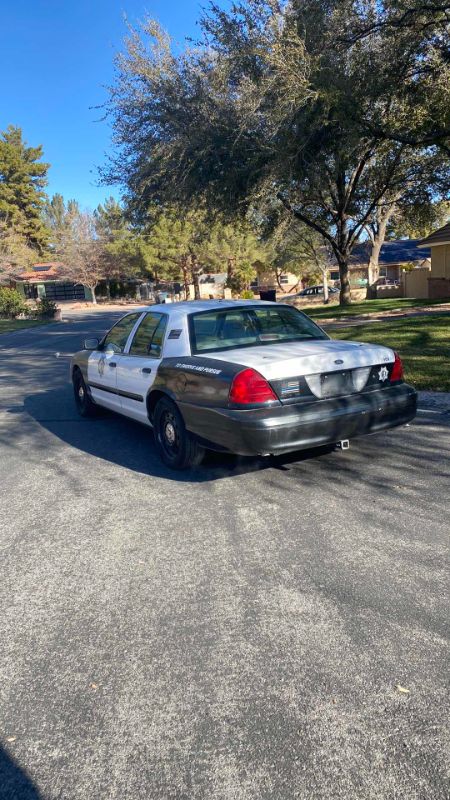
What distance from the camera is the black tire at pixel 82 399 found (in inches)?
315

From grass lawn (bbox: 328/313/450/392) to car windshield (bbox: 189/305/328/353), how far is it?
318cm

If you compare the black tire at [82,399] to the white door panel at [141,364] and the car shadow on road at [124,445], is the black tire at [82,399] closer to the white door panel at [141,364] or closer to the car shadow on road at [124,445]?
the car shadow on road at [124,445]

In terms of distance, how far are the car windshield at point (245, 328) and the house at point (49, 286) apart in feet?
209

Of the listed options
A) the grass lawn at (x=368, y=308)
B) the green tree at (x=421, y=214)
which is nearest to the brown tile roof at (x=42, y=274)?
the green tree at (x=421, y=214)

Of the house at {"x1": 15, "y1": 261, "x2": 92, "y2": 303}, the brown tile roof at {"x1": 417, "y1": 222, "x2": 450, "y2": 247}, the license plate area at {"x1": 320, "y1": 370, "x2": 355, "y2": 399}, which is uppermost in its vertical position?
the house at {"x1": 15, "y1": 261, "x2": 92, "y2": 303}

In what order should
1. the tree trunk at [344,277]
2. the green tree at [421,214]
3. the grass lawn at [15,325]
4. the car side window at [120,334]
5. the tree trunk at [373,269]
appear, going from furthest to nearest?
the tree trunk at [373,269] → the grass lawn at [15,325] → the tree trunk at [344,277] → the green tree at [421,214] → the car side window at [120,334]

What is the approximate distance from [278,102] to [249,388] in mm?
10388

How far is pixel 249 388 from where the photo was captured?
4.65 meters

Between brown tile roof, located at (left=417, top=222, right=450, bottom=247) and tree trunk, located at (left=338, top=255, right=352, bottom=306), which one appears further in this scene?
brown tile roof, located at (left=417, top=222, right=450, bottom=247)

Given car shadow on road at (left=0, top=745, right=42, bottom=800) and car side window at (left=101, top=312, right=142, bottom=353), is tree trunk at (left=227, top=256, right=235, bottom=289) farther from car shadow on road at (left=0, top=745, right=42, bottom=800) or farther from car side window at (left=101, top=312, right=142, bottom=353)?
car shadow on road at (left=0, top=745, right=42, bottom=800)

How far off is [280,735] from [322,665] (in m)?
0.47

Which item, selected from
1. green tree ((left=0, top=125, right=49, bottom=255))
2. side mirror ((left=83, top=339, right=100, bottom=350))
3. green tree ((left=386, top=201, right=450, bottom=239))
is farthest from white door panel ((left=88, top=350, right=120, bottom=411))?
green tree ((left=0, top=125, right=49, bottom=255))

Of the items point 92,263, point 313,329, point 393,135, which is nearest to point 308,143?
point 393,135

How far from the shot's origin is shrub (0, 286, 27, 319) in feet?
128
